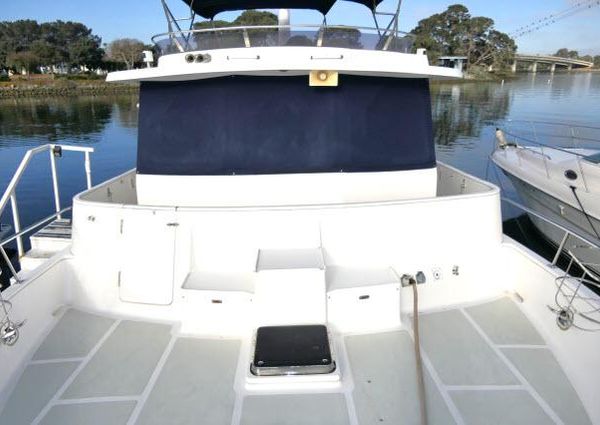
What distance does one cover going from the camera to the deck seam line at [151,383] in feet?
8.65

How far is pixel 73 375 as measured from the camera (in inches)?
119

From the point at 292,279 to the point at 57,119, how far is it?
123 ft

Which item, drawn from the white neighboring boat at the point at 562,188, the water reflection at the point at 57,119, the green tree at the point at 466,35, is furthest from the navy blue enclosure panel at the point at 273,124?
the green tree at the point at 466,35

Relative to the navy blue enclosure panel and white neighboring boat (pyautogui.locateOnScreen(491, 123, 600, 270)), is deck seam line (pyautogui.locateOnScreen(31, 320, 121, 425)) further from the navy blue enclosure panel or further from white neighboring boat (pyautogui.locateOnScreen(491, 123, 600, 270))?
white neighboring boat (pyautogui.locateOnScreen(491, 123, 600, 270))

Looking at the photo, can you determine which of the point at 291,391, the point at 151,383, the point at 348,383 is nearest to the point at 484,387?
the point at 348,383

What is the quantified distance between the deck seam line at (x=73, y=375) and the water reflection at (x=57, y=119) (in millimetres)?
24331

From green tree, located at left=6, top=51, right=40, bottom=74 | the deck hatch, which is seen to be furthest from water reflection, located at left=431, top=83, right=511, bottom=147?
green tree, located at left=6, top=51, right=40, bottom=74

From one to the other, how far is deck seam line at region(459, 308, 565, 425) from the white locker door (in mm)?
2693

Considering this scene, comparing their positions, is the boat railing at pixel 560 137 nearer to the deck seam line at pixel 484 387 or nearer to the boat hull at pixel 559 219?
the boat hull at pixel 559 219

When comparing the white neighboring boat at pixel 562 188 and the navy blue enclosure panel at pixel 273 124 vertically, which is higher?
the navy blue enclosure panel at pixel 273 124

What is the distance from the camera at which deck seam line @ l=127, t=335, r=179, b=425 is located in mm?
2637

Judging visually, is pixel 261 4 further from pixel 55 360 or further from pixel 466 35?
pixel 466 35

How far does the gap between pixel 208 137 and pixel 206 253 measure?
131 centimetres

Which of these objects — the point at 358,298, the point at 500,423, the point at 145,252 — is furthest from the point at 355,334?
the point at 145,252
